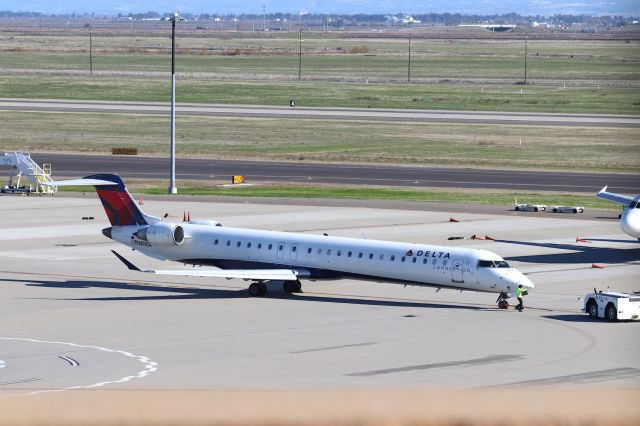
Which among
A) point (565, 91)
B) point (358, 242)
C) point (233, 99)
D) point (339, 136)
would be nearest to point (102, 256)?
point (358, 242)

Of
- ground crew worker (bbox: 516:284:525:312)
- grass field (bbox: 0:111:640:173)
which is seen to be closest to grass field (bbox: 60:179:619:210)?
grass field (bbox: 0:111:640:173)

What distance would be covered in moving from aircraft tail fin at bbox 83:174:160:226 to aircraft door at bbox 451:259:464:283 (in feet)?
49.9

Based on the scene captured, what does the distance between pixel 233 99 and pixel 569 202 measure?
305 ft

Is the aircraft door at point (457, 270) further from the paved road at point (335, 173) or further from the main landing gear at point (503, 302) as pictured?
the paved road at point (335, 173)

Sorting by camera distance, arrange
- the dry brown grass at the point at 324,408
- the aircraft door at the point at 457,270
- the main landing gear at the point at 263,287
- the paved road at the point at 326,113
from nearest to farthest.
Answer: the dry brown grass at the point at 324,408 < the aircraft door at the point at 457,270 < the main landing gear at the point at 263,287 < the paved road at the point at 326,113

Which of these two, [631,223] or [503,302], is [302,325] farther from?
[631,223]

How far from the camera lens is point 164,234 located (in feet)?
172

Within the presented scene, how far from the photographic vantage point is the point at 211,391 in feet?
8.86

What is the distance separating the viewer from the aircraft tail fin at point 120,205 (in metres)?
54.4

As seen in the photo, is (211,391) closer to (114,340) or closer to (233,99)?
(114,340)

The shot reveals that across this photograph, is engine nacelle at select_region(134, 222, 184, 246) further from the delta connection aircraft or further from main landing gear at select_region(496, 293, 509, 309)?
main landing gear at select_region(496, 293, 509, 309)

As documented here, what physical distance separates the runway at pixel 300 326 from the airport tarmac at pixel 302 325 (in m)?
0.09

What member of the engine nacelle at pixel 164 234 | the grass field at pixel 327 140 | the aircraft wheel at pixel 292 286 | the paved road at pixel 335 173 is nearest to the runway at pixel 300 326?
Result: the aircraft wheel at pixel 292 286

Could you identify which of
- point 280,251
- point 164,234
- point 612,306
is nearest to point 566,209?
point 280,251
